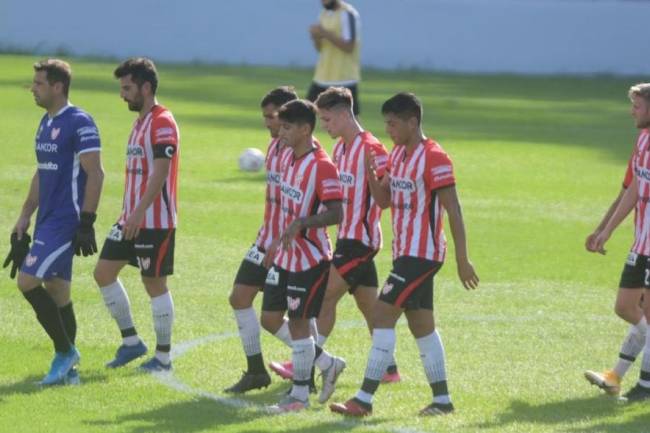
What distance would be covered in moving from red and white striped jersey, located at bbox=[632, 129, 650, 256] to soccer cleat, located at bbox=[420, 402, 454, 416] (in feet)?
5.49

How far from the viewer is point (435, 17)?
40.1 meters

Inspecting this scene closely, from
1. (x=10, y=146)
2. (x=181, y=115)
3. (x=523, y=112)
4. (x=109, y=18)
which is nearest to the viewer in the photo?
(x=10, y=146)

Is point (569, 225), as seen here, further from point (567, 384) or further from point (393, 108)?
point (393, 108)

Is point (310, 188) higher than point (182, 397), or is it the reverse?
point (310, 188)

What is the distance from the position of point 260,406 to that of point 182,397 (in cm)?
51

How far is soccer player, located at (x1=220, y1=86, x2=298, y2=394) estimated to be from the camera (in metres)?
9.90

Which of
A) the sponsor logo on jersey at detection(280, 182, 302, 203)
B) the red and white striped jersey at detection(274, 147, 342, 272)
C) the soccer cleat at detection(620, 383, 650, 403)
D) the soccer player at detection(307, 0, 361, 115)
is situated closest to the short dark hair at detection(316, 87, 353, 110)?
the red and white striped jersey at detection(274, 147, 342, 272)

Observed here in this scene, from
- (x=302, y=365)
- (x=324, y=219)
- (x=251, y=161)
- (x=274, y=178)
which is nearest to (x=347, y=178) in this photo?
(x=274, y=178)

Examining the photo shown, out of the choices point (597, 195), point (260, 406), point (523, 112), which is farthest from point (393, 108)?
point (523, 112)

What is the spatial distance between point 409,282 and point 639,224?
178 centimetres

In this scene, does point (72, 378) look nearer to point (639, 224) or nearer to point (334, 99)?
point (334, 99)

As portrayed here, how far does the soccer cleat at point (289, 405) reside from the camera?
9.23 m

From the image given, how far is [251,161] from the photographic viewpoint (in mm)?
20922

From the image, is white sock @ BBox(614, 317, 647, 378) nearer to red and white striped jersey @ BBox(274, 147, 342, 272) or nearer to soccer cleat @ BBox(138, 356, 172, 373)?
red and white striped jersey @ BBox(274, 147, 342, 272)
